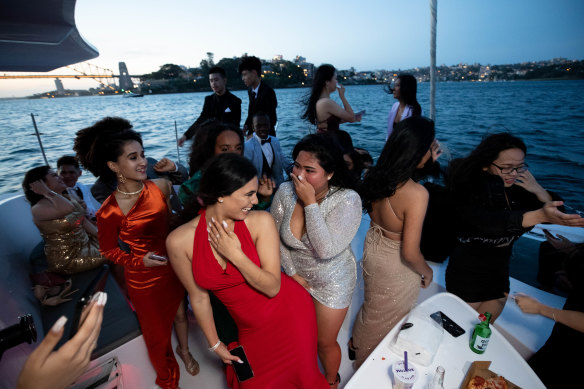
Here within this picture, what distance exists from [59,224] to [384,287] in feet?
10.3

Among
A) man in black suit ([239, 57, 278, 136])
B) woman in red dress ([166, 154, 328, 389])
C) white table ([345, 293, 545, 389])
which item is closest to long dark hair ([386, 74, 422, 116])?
man in black suit ([239, 57, 278, 136])

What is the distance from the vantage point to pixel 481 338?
1.29m

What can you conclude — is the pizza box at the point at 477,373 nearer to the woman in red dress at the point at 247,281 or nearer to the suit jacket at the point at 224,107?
the woman in red dress at the point at 247,281

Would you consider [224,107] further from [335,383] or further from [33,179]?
[335,383]

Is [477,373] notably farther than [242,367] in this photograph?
No

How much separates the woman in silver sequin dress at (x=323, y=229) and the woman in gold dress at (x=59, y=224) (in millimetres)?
2369

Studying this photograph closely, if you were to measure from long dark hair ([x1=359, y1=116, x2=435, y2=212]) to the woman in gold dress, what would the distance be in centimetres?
296

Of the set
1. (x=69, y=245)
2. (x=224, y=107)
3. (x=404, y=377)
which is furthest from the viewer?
(x=224, y=107)

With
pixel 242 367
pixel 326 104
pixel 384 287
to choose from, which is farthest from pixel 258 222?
pixel 326 104

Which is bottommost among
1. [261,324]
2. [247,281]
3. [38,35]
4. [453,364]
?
[453,364]

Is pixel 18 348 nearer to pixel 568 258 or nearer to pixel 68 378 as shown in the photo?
pixel 68 378

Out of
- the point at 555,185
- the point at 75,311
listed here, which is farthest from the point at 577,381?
the point at 555,185

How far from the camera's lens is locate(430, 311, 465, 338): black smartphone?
4.64 ft

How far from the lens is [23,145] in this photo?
11367mm
